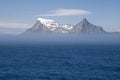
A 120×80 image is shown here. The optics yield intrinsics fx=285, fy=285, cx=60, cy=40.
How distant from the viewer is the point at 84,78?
76.8m

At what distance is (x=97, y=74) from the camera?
83312mm

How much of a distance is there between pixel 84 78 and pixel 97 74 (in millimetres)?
7830

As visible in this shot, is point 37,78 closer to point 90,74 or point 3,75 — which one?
point 3,75

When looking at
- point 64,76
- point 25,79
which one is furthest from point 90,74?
point 25,79

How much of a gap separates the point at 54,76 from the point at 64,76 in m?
2.82

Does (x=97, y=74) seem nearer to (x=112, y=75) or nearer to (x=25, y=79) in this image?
(x=112, y=75)

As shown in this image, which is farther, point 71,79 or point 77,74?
point 77,74

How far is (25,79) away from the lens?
74.4 m

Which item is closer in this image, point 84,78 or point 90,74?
point 84,78

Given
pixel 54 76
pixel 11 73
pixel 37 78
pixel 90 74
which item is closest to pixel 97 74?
pixel 90 74

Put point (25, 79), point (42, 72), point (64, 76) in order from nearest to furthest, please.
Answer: point (25, 79)
point (64, 76)
point (42, 72)

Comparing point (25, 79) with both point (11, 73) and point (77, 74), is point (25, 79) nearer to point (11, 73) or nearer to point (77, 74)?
point (11, 73)

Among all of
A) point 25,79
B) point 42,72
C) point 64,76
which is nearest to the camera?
A: point 25,79

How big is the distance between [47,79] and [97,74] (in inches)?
642
